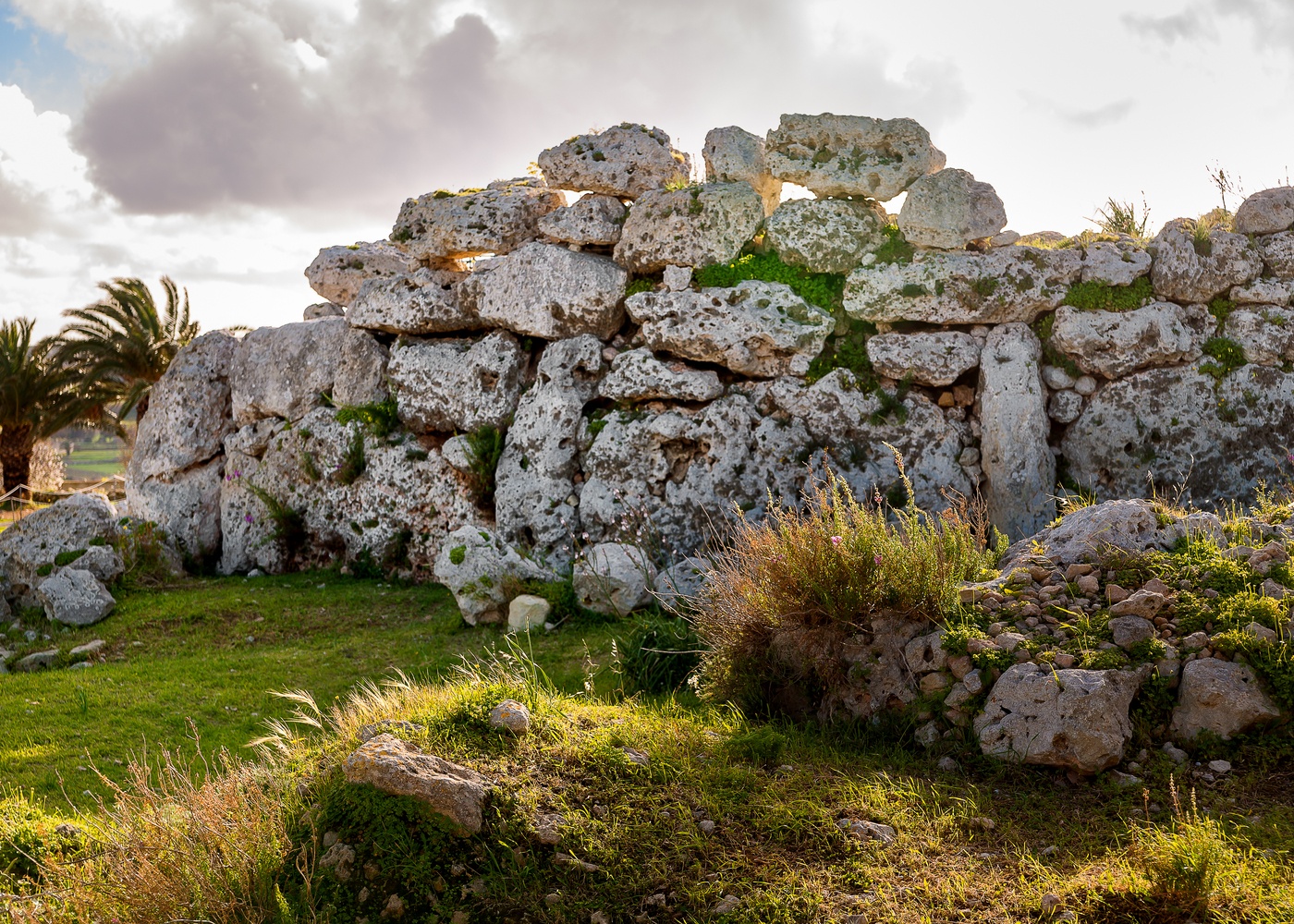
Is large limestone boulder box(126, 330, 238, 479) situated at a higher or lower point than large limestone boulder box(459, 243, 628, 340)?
lower

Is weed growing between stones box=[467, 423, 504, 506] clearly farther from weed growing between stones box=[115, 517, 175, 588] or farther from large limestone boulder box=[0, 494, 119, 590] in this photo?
large limestone boulder box=[0, 494, 119, 590]

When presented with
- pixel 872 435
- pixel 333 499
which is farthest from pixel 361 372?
pixel 872 435

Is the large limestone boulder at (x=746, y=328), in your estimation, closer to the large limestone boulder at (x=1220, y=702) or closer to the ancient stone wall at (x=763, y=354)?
the ancient stone wall at (x=763, y=354)

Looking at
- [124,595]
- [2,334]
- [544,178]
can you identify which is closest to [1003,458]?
[544,178]

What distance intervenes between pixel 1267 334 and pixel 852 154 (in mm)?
4601

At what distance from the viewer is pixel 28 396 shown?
23562 mm

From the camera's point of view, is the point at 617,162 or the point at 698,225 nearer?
the point at 698,225

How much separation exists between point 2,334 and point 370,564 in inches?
670

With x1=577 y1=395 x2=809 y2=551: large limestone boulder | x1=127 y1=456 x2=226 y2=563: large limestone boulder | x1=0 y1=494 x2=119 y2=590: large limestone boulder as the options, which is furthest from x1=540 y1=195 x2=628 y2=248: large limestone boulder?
x1=0 y1=494 x2=119 y2=590: large limestone boulder

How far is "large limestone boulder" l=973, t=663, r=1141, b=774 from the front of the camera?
525cm

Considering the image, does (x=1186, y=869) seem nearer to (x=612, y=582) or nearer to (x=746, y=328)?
(x=612, y=582)

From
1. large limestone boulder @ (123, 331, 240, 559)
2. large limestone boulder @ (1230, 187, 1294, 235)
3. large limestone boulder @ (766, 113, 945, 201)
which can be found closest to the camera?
large limestone boulder @ (1230, 187, 1294, 235)

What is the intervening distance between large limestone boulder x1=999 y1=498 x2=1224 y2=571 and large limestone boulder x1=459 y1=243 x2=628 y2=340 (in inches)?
237

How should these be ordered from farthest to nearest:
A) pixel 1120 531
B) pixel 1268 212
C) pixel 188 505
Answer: pixel 188 505 < pixel 1268 212 < pixel 1120 531
